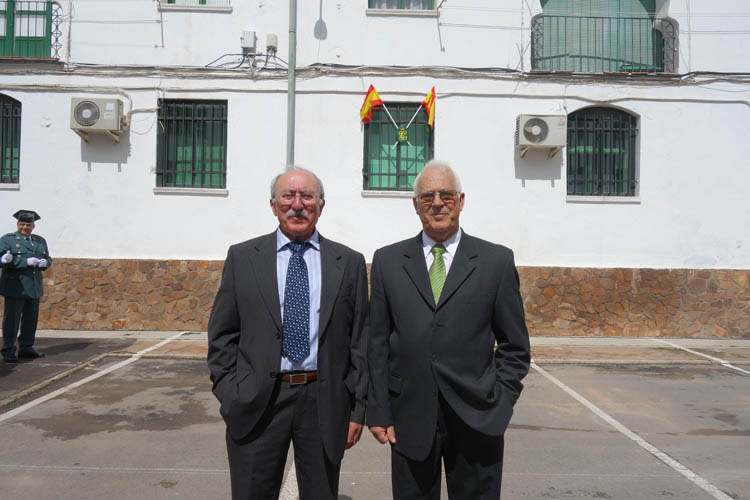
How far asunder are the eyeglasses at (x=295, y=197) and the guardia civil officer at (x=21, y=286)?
21.5ft

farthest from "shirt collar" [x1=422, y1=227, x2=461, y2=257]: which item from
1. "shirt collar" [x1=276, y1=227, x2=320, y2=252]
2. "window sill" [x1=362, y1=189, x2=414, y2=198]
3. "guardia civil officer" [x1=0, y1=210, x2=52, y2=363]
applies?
"window sill" [x1=362, y1=189, x2=414, y2=198]

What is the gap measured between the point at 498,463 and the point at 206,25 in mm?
10170

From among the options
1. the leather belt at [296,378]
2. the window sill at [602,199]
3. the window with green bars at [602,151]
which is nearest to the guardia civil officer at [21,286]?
the leather belt at [296,378]

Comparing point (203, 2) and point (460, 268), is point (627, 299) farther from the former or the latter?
point (203, 2)

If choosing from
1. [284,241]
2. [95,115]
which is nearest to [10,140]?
[95,115]

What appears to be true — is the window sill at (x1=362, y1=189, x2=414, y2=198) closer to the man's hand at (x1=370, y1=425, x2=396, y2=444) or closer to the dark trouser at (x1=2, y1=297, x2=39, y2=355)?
the dark trouser at (x1=2, y1=297, x2=39, y2=355)

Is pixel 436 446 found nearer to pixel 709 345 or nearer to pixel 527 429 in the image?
pixel 527 429

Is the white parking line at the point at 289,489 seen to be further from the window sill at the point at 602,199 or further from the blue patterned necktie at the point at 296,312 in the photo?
the window sill at the point at 602,199

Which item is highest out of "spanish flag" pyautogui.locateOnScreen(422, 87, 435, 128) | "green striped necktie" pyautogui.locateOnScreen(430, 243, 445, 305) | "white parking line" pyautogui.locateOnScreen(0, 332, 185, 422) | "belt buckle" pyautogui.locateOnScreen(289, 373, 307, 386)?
"spanish flag" pyautogui.locateOnScreen(422, 87, 435, 128)

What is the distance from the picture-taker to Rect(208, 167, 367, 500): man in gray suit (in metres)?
2.63

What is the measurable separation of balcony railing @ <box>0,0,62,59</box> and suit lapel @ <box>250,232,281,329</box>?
10068 millimetres

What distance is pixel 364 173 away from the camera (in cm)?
1069

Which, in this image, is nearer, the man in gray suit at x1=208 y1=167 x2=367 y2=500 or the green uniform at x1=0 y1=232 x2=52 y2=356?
the man in gray suit at x1=208 y1=167 x2=367 y2=500

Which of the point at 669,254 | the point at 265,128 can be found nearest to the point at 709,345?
the point at 669,254
